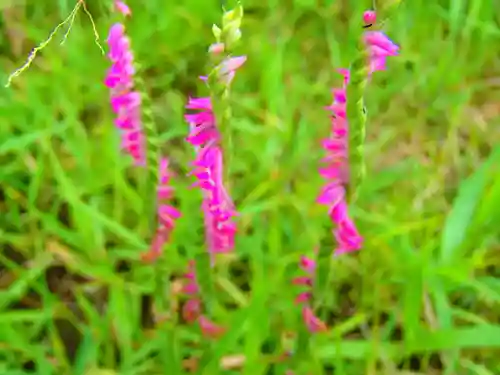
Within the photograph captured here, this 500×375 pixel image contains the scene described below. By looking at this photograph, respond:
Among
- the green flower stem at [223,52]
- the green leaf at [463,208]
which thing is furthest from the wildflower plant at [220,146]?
the green leaf at [463,208]

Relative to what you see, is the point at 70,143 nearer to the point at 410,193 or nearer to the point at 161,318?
the point at 161,318

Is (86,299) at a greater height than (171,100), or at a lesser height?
lesser

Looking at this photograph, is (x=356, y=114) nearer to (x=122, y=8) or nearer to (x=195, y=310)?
(x=122, y=8)

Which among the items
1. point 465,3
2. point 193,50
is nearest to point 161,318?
point 193,50

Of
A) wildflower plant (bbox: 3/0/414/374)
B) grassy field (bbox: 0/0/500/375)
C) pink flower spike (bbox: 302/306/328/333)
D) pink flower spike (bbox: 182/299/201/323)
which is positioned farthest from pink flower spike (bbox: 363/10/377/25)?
pink flower spike (bbox: 182/299/201/323)

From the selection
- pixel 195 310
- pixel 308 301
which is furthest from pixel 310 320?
pixel 195 310

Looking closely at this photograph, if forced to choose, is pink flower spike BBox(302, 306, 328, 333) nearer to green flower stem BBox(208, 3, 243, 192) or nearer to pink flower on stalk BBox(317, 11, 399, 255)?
pink flower on stalk BBox(317, 11, 399, 255)
